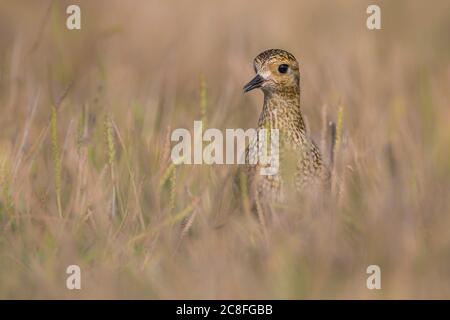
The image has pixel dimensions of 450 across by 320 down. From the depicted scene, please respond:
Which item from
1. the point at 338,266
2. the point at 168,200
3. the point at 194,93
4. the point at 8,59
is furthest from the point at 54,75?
the point at 338,266

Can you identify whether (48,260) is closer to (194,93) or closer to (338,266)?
(338,266)

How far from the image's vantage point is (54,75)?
7.73 metres

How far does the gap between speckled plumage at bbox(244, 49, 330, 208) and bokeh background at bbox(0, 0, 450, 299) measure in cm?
18

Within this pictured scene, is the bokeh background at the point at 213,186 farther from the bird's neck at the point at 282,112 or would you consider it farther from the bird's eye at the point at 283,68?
the bird's eye at the point at 283,68

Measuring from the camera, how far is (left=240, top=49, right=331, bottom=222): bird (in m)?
5.29

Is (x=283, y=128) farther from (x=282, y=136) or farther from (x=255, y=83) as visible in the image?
(x=255, y=83)

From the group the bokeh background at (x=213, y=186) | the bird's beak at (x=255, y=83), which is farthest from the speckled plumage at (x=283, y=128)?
the bokeh background at (x=213, y=186)

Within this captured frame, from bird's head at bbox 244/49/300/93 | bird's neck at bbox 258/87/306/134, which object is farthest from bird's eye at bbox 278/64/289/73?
bird's neck at bbox 258/87/306/134

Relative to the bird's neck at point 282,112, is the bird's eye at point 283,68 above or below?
above

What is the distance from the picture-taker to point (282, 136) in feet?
17.8

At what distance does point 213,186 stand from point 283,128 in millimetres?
517

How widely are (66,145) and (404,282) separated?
95.3 inches

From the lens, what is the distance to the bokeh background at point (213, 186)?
4.22 m

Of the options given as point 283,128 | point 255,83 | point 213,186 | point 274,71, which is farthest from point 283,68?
point 213,186
